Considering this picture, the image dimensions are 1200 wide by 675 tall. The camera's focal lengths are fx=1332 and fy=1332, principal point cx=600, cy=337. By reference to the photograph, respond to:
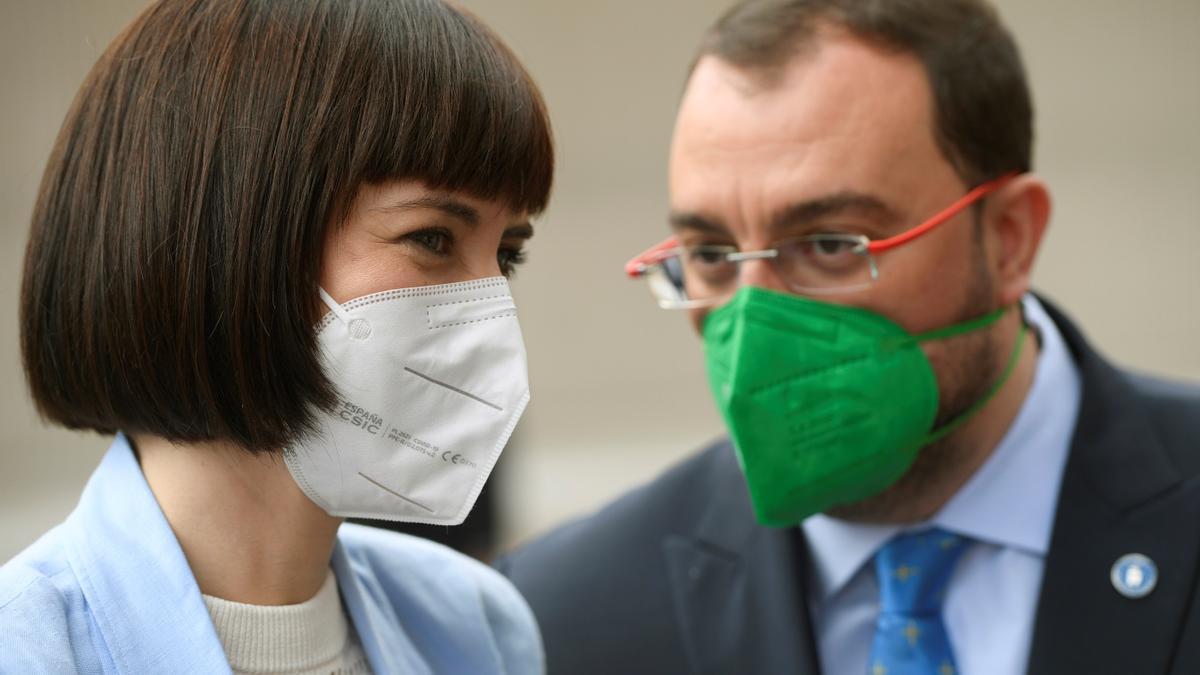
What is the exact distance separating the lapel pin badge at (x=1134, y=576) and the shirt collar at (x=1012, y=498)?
0.15 meters

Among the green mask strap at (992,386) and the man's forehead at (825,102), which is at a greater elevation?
the man's forehead at (825,102)

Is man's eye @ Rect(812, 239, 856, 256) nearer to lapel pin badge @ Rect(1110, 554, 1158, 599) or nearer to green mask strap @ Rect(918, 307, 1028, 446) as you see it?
green mask strap @ Rect(918, 307, 1028, 446)

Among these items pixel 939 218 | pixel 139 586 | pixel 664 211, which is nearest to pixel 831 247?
pixel 939 218

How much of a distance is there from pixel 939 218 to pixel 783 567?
2.68ft

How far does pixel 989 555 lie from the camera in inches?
110

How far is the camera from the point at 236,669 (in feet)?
6.05

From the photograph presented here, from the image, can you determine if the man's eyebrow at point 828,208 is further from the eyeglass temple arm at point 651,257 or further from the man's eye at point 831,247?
the eyeglass temple arm at point 651,257

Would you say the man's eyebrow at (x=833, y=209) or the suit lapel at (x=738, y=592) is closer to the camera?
the man's eyebrow at (x=833, y=209)

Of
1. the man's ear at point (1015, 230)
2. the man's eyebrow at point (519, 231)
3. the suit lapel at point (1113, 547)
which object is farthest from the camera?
the man's ear at point (1015, 230)

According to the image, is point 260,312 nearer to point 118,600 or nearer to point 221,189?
point 221,189

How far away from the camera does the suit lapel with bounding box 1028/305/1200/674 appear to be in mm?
2561

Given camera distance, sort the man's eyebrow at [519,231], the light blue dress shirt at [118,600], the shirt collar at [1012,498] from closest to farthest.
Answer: the light blue dress shirt at [118,600]
the man's eyebrow at [519,231]
the shirt collar at [1012,498]

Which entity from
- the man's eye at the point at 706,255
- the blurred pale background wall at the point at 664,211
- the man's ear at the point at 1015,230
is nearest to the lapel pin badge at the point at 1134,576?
the man's ear at the point at 1015,230

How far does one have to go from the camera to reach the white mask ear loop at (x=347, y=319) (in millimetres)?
1814
